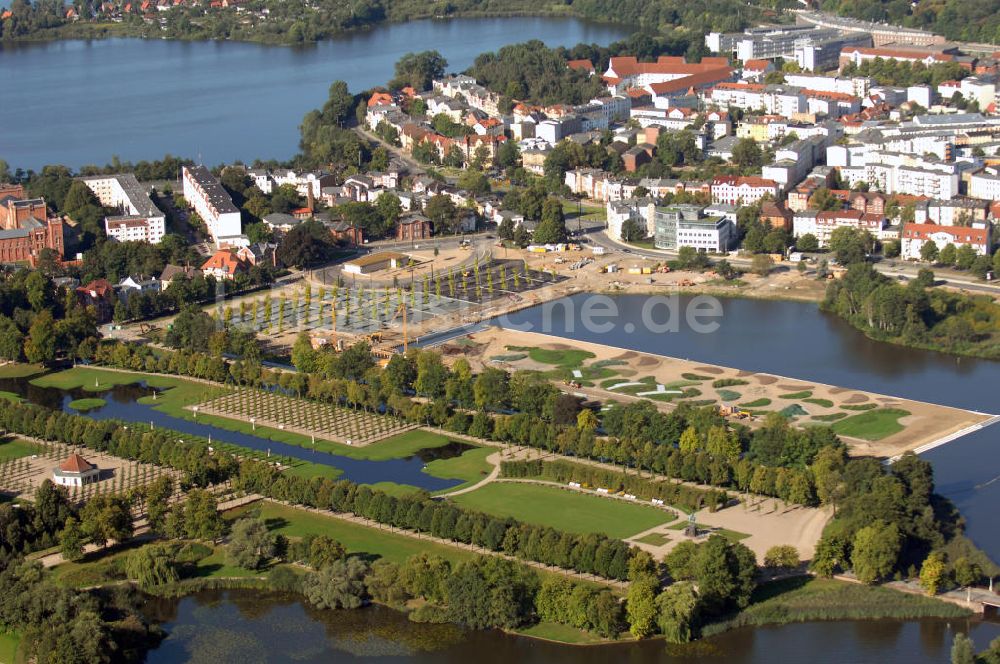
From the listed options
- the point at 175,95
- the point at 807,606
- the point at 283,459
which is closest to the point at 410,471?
the point at 283,459

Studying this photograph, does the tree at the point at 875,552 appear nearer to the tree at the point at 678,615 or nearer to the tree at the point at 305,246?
the tree at the point at 678,615

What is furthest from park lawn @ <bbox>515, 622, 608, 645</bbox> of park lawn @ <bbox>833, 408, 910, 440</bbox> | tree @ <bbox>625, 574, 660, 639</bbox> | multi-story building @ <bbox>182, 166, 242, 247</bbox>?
multi-story building @ <bbox>182, 166, 242, 247</bbox>

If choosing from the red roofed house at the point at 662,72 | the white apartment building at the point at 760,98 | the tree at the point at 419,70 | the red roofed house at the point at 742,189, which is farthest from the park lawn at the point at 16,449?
the tree at the point at 419,70

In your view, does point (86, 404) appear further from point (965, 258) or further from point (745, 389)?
point (965, 258)

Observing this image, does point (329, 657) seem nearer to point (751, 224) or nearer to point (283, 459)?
point (283, 459)

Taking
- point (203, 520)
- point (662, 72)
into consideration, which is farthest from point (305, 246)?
point (662, 72)

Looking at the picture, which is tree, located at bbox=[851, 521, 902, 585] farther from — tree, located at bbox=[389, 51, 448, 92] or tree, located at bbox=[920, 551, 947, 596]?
tree, located at bbox=[389, 51, 448, 92]

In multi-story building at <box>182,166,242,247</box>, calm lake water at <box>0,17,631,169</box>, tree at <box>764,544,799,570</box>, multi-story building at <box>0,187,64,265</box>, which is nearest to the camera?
tree at <box>764,544,799,570</box>
